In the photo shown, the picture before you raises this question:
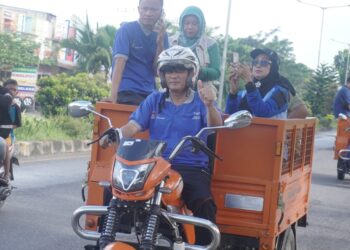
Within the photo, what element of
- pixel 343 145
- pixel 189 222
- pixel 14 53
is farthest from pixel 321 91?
pixel 189 222

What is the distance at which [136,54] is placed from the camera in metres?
6.03

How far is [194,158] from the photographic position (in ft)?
15.9

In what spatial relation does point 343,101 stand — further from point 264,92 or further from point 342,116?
point 264,92

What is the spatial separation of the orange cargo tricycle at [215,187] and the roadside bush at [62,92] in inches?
576

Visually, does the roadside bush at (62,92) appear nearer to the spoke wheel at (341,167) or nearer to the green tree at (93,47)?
the spoke wheel at (341,167)

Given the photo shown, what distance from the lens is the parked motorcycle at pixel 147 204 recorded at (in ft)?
12.6

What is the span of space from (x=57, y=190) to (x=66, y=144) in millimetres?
6708

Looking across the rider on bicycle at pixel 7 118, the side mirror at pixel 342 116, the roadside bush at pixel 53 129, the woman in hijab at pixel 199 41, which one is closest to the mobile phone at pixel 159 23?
the woman in hijab at pixel 199 41

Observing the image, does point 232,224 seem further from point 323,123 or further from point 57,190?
point 323,123

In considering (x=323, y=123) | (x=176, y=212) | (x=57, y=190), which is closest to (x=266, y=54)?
(x=176, y=212)

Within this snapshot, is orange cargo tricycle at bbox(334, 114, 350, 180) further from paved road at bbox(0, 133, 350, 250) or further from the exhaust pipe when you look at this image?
the exhaust pipe

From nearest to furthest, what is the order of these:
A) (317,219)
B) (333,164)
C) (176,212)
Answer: (176,212) → (317,219) → (333,164)

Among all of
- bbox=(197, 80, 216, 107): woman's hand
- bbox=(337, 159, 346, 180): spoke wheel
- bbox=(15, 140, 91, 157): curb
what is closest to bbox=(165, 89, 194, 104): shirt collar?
bbox=(197, 80, 216, 107): woman's hand

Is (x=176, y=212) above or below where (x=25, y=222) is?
above
